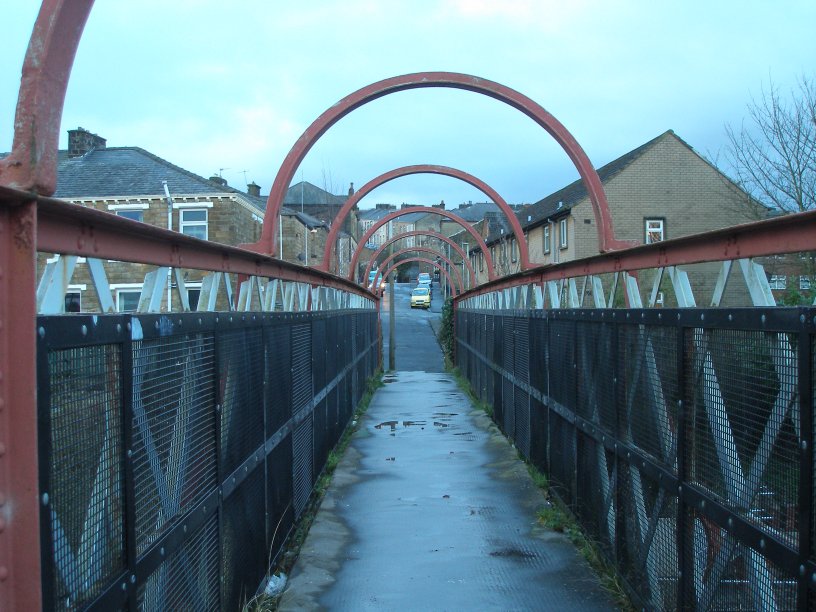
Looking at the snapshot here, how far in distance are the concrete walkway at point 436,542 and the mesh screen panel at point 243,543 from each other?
37 centimetres

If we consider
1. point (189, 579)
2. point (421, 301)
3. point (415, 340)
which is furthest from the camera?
point (421, 301)

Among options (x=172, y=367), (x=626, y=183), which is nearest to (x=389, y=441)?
(x=172, y=367)

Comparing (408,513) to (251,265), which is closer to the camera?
(251,265)

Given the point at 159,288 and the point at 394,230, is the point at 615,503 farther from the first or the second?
the point at 394,230

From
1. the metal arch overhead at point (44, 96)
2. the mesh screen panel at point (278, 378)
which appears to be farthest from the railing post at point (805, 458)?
the mesh screen panel at point (278, 378)

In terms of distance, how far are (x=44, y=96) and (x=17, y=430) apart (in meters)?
0.90

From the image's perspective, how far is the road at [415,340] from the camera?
1419 inches

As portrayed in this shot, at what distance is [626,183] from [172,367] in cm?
3190

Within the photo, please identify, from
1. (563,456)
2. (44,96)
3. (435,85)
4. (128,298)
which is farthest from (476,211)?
(44,96)

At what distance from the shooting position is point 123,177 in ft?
92.5

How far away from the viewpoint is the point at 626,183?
109 ft

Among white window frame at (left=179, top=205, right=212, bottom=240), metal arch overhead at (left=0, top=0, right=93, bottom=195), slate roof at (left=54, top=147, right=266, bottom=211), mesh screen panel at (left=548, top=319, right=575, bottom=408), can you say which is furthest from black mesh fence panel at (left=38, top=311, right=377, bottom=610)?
slate roof at (left=54, top=147, right=266, bottom=211)

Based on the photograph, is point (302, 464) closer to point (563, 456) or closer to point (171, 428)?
point (563, 456)

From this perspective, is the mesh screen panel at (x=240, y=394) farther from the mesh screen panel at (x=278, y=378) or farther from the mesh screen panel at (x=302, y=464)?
the mesh screen panel at (x=302, y=464)
